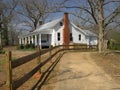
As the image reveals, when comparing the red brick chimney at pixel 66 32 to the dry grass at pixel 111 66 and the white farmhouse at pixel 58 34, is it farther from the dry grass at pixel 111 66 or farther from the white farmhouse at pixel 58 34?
the dry grass at pixel 111 66

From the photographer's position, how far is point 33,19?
7319 centimetres

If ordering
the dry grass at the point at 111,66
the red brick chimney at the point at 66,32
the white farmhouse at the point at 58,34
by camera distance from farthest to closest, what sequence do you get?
the white farmhouse at the point at 58,34 → the red brick chimney at the point at 66,32 → the dry grass at the point at 111,66

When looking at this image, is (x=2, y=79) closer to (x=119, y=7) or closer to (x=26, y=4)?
(x=119, y=7)

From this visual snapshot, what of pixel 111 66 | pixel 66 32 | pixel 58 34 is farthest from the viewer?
pixel 58 34

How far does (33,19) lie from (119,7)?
46.9 meters

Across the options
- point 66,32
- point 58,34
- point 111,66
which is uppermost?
point 66,32

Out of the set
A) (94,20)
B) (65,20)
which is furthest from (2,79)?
(65,20)

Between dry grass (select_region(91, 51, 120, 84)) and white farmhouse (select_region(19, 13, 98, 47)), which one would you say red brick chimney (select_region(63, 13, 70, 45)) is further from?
dry grass (select_region(91, 51, 120, 84))

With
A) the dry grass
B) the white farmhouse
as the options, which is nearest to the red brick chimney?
the white farmhouse

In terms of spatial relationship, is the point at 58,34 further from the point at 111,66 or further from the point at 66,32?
the point at 111,66

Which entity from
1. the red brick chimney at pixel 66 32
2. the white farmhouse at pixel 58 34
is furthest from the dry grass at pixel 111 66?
the white farmhouse at pixel 58 34

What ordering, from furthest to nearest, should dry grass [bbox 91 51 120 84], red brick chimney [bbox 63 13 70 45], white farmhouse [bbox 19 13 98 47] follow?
white farmhouse [bbox 19 13 98 47] → red brick chimney [bbox 63 13 70 45] → dry grass [bbox 91 51 120 84]

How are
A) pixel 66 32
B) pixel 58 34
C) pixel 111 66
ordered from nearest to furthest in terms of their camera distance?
pixel 111 66
pixel 66 32
pixel 58 34

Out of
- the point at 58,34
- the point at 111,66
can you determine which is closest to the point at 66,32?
the point at 58,34
